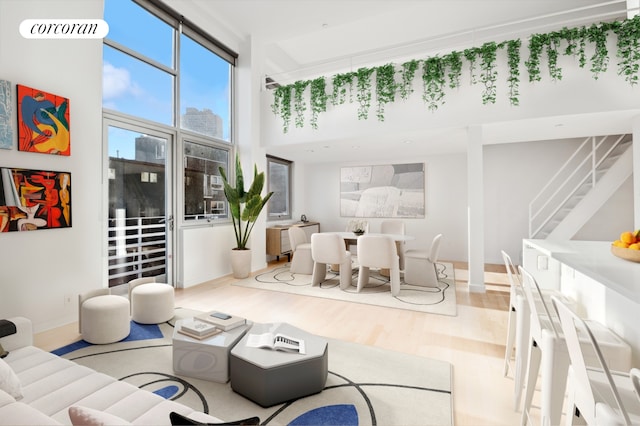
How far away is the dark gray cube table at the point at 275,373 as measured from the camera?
1.83 meters

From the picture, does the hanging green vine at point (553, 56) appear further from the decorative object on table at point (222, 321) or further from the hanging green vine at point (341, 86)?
the decorative object on table at point (222, 321)

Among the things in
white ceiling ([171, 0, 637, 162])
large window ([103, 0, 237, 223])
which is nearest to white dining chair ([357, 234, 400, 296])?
white ceiling ([171, 0, 637, 162])

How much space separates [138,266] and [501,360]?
4.26 meters

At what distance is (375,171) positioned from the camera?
7.39m

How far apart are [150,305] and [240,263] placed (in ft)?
6.77

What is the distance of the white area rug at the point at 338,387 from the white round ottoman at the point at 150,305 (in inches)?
16.4

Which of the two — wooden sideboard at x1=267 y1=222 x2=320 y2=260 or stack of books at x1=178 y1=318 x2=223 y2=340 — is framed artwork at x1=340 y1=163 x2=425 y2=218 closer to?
wooden sideboard at x1=267 y1=222 x2=320 y2=260

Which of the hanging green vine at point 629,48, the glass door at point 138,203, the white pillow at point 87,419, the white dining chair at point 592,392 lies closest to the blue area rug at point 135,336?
the glass door at point 138,203

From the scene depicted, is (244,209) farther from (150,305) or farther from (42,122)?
(42,122)

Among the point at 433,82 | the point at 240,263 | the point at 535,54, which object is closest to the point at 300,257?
the point at 240,263

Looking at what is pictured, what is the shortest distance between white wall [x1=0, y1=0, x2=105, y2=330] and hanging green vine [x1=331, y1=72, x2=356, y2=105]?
10.3 feet

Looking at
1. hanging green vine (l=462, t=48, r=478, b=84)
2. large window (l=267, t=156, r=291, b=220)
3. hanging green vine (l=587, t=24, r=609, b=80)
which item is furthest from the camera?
large window (l=267, t=156, r=291, b=220)

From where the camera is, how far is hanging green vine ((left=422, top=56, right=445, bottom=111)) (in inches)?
169

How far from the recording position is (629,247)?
1728 millimetres
